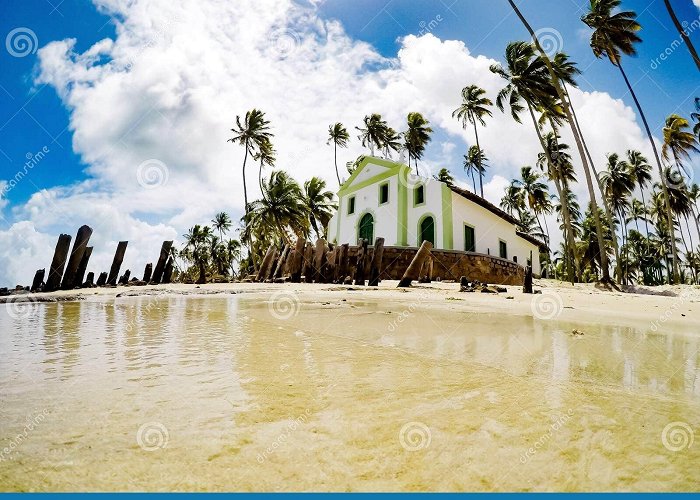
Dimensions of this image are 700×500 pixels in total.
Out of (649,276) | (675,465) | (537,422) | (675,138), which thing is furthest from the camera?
(649,276)

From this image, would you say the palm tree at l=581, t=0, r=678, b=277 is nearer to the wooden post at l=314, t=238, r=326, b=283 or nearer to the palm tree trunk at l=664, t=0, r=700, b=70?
the palm tree trunk at l=664, t=0, r=700, b=70

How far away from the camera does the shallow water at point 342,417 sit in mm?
890

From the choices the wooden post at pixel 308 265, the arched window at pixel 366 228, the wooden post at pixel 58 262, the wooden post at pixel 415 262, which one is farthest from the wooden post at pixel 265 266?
the arched window at pixel 366 228

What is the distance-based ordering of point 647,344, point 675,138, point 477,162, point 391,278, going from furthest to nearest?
point 477,162, point 675,138, point 391,278, point 647,344

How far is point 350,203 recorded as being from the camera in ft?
92.9

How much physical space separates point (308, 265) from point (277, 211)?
18.7m

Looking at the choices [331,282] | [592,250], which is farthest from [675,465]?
[592,250]

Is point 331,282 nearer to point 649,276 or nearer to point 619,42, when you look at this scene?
point 619,42

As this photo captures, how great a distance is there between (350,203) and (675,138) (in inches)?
967

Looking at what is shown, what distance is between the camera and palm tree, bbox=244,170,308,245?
3111 centimetres

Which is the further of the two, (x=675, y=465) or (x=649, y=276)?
(x=649, y=276)

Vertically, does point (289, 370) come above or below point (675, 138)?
below

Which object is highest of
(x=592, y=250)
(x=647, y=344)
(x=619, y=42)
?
(x=619, y=42)

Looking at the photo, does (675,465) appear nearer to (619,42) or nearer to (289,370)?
(289,370)
